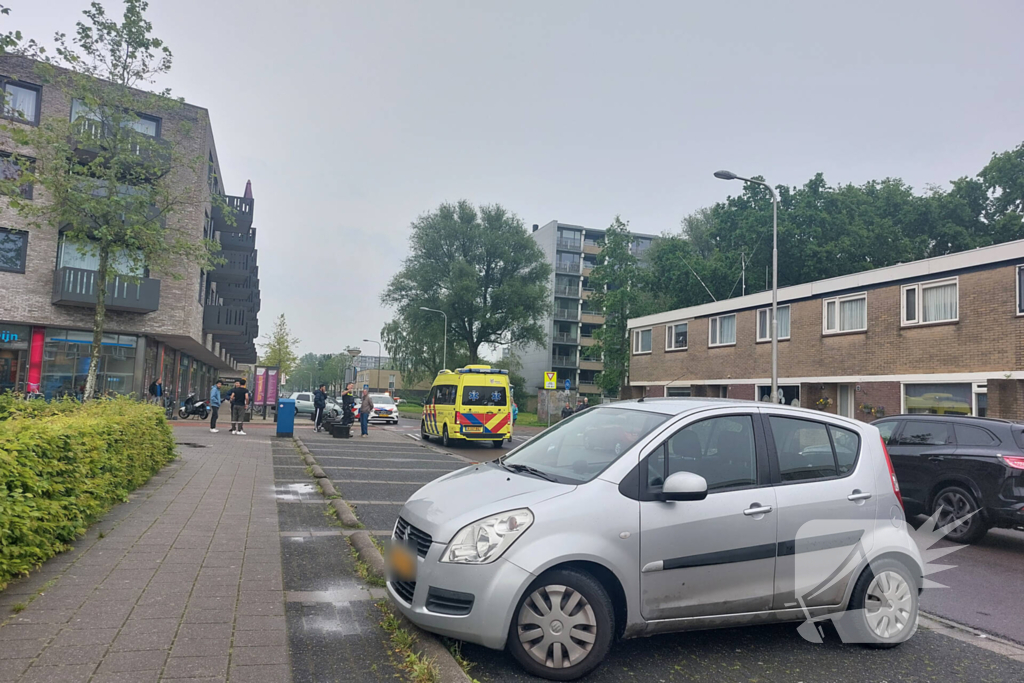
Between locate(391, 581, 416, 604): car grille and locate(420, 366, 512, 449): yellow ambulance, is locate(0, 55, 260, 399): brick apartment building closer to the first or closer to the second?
locate(420, 366, 512, 449): yellow ambulance

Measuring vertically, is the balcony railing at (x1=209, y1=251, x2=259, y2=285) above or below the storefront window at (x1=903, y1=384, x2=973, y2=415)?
above

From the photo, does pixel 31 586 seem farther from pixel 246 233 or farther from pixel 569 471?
pixel 246 233

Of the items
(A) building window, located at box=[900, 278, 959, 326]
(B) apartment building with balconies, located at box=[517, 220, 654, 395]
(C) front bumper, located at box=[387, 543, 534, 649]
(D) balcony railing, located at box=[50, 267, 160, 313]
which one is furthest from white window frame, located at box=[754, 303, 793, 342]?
(B) apartment building with balconies, located at box=[517, 220, 654, 395]

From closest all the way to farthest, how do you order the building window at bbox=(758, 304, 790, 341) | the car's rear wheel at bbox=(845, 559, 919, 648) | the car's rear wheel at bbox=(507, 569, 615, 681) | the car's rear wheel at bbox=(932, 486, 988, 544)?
the car's rear wheel at bbox=(507, 569, 615, 681), the car's rear wheel at bbox=(845, 559, 919, 648), the car's rear wheel at bbox=(932, 486, 988, 544), the building window at bbox=(758, 304, 790, 341)

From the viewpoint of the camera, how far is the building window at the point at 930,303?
70.8ft

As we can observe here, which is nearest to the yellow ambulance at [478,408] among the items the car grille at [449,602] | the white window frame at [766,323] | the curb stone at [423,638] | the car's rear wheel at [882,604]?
the white window frame at [766,323]

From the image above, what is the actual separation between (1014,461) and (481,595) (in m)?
7.59

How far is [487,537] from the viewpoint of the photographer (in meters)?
4.01

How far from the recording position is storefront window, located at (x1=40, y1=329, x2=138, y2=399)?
2831cm

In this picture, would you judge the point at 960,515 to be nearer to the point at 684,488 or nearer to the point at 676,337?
the point at 684,488

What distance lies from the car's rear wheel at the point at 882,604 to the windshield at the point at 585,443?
170 cm

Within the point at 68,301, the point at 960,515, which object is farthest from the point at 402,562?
the point at 68,301

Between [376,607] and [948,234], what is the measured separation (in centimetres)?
4720

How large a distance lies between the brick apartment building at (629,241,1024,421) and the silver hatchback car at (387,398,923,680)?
700 inches
